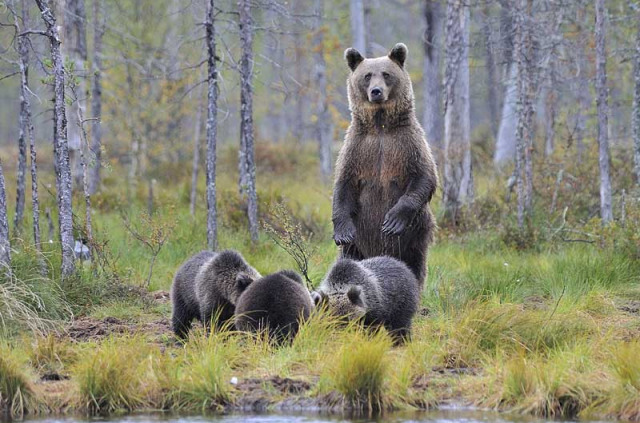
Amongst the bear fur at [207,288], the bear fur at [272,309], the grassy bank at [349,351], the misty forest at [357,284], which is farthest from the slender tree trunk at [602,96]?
the bear fur at [272,309]

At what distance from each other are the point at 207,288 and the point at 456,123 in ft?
24.9

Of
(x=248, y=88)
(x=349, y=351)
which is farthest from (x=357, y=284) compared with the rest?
(x=248, y=88)

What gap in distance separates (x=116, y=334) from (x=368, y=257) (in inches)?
98.3

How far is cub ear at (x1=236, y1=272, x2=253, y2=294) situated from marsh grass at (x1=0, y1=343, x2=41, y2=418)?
1901mm

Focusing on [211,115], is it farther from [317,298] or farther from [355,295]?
[355,295]

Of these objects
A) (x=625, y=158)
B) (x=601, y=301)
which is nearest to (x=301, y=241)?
(x=601, y=301)

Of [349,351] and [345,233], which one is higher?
[345,233]

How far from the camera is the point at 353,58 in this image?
910 cm

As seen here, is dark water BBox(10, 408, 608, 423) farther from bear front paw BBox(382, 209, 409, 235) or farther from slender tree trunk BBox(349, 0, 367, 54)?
slender tree trunk BBox(349, 0, 367, 54)

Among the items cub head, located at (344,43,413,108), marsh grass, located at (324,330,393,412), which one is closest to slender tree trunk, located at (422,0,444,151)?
cub head, located at (344,43,413,108)

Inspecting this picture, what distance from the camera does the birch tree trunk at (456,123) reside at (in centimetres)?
1407

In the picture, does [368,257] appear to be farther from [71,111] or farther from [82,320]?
[71,111]

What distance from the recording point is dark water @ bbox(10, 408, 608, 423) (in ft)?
20.0

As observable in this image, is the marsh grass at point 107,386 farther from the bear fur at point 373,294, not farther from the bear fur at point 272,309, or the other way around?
the bear fur at point 373,294
